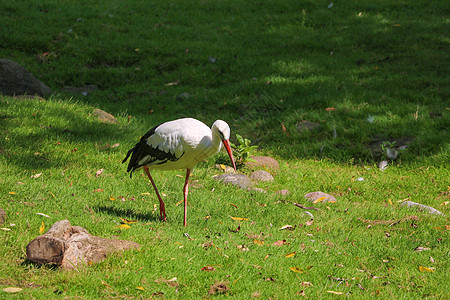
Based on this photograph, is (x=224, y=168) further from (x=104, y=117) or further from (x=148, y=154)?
(x=104, y=117)

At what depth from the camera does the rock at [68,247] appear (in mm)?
3668

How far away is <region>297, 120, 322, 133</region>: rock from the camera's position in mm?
8766

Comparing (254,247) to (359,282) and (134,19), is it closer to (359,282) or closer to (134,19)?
(359,282)

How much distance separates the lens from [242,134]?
356 inches

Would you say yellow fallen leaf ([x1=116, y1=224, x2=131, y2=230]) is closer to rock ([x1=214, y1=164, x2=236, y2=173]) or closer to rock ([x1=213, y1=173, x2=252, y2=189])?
rock ([x1=213, y1=173, x2=252, y2=189])

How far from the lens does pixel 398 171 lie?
7.47 metres

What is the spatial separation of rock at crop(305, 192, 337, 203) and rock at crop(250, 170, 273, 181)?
789mm

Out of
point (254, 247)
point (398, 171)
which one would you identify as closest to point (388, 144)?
point (398, 171)

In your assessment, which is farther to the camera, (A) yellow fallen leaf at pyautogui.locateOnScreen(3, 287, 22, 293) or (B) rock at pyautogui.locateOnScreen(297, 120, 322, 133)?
(B) rock at pyautogui.locateOnScreen(297, 120, 322, 133)

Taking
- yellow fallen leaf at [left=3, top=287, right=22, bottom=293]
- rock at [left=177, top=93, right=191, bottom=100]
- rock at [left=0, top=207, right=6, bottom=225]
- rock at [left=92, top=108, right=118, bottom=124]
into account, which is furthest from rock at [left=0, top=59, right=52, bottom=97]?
yellow fallen leaf at [left=3, top=287, right=22, bottom=293]

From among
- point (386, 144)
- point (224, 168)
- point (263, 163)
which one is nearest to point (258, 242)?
point (224, 168)

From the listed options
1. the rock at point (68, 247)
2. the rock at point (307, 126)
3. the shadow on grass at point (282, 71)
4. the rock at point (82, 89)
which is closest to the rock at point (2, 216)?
the rock at point (68, 247)

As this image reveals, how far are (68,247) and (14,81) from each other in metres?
6.38

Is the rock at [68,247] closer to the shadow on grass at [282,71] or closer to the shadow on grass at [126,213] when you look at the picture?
the shadow on grass at [126,213]
